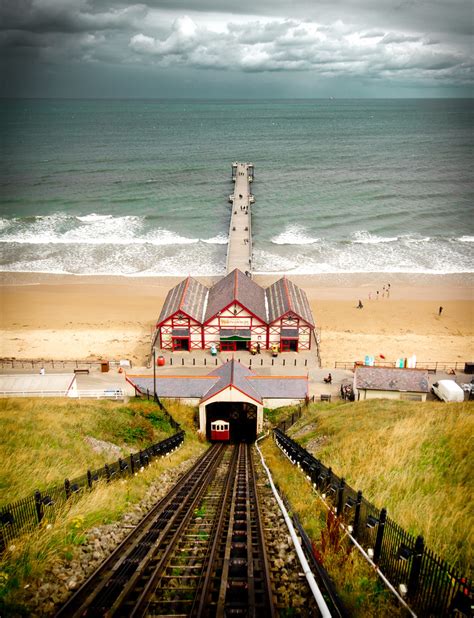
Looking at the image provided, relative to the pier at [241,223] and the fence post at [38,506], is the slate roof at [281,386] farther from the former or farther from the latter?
the fence post at [38,506]

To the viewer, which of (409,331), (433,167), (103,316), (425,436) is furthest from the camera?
(433,167)

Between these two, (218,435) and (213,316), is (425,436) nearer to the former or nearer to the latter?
(218,435)

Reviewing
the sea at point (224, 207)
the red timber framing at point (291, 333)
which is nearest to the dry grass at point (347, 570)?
the red timber framing at point (291, 333)

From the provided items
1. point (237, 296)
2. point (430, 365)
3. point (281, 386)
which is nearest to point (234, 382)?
point (281, 386)

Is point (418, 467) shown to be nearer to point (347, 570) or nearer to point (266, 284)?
point (347, 570)

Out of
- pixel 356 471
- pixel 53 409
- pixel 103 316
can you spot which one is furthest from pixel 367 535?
pixel 103 316

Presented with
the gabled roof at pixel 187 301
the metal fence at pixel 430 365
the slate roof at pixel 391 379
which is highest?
the gabled roof at pixel 187 301
